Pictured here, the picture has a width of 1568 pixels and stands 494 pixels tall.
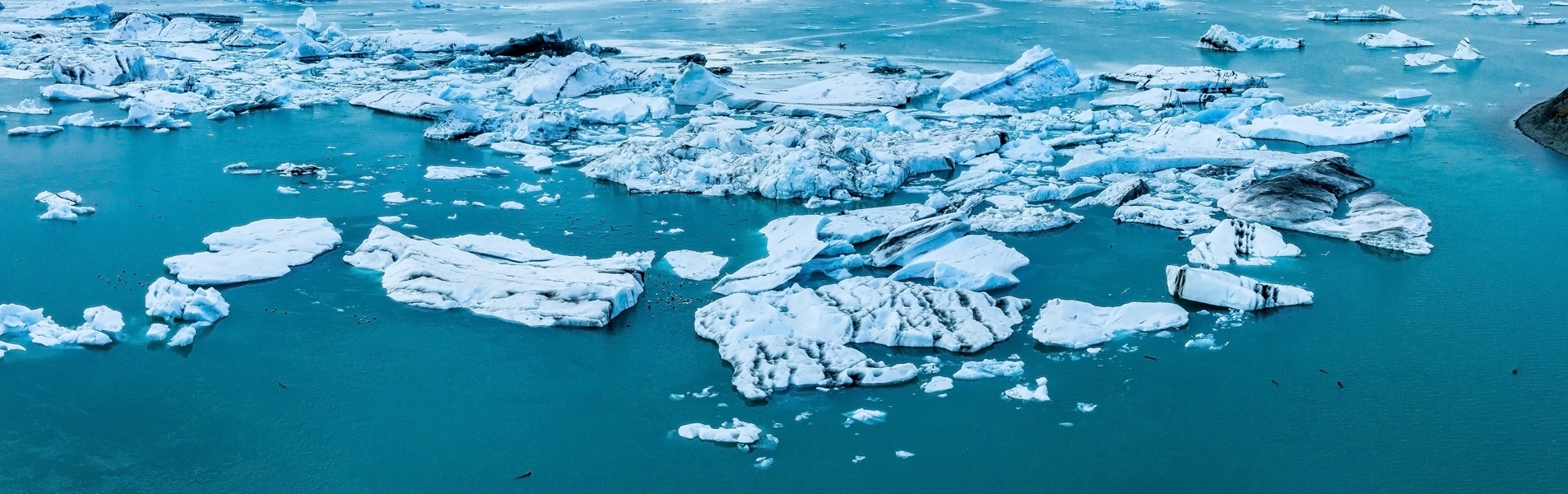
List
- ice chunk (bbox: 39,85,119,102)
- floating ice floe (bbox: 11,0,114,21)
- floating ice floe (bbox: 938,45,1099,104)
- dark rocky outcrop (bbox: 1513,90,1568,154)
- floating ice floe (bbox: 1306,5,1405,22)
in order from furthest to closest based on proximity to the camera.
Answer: floating ice floe (bbox: 11,0,114,21), floating ice floe (bbox: 1306,5,1405,22), ice chunk (bbox: 39,85,119,102), floating ice floe (bbox: 938,45,1099,104), dark rocky outcrop (bbox: 1513,90,1568,154)

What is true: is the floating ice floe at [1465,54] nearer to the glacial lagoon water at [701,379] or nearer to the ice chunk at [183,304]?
the glacial lagoon water at [701,379]

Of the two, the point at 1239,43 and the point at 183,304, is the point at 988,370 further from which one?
the point at 1239,43

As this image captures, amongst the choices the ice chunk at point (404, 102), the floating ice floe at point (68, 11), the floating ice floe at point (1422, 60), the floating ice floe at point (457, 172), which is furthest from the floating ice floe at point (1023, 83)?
the floating ice floe at point (68, 11)

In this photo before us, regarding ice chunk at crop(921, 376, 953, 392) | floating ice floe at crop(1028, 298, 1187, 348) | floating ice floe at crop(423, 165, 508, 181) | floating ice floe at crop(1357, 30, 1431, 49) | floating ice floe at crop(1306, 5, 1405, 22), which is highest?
floating ice floe at crop(1306, 5, 1405, 22)

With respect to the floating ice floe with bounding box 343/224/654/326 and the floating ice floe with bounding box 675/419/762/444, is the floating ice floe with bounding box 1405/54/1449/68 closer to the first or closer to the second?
the floating ice floe with bounding box 343/224/654/326

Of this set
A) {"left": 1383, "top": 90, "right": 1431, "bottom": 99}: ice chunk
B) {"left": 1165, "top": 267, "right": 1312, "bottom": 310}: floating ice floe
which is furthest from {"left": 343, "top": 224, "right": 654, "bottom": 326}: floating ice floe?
{"left": 1383, "top": 90, "right": 1431, "bottom": 99}: ice chunk
